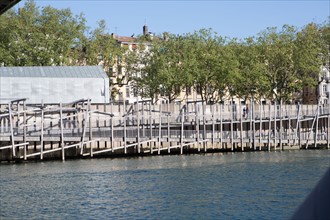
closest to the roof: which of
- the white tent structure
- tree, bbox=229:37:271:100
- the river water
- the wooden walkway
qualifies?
the white tent structure

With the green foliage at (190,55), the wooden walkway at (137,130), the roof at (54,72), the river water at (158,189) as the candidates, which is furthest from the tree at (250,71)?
the river water at (158,189)

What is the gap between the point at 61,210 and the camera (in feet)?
87.4

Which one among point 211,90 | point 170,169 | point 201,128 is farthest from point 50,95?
point 211,90

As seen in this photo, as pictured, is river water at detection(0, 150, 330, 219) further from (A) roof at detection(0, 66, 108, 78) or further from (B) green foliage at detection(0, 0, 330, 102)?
(B) green foliage at detection(0, 0, 330, 102)

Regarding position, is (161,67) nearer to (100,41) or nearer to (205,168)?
(100,41)

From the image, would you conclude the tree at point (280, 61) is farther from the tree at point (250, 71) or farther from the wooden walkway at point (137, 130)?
the wooden walkway at point (137, 130)

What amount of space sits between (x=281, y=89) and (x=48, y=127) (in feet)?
153

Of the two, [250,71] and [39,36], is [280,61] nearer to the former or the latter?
[250,71]

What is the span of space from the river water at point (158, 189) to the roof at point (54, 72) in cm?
1592

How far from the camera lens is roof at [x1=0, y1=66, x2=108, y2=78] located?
67000 mm

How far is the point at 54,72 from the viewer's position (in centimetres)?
6850

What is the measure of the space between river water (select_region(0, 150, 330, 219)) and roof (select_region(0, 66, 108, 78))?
15925mm

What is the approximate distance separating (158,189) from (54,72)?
36.8 metres

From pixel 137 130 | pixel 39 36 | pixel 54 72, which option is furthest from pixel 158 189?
pixel 39 36
